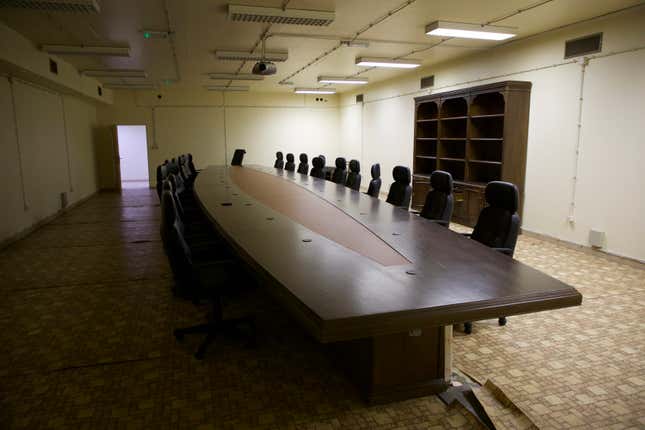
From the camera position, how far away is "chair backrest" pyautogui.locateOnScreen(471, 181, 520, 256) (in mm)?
3221

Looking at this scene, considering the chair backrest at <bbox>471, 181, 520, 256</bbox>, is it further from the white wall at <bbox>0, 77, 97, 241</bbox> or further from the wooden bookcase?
the white wall at <bbox>0, 77, 97, 241</bbox>

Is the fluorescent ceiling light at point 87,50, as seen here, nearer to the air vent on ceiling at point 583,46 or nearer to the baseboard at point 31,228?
the baseboard at point 31,228

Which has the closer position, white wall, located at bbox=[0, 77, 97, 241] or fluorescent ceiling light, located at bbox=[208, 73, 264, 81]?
white wall, located at bbox=[0, 77, 97, 241]

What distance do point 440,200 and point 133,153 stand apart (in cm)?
1321

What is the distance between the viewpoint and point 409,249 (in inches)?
103

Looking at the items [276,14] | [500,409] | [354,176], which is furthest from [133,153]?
[500,409]

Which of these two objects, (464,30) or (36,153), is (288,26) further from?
(36,153)

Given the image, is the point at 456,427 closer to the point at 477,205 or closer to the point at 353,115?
the point at 477,205

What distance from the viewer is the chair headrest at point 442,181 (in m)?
4.30

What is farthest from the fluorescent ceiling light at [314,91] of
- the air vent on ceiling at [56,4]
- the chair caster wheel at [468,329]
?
the chair caster wheel at [468,329]

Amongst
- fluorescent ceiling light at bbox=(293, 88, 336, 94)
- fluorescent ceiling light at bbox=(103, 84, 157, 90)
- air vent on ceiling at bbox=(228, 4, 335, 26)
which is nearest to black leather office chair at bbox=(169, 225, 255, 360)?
air vent on ceiling at bbox=(228, 4, 335, 26)

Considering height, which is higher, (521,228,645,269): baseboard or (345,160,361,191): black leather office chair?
(345,160,361,191): black leather office chair

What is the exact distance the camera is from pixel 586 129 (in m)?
5.61

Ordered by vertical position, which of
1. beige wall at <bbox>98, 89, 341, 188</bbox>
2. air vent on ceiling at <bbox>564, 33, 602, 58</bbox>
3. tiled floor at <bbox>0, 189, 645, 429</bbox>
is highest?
air vent on ceiling at <bbox>564, 33, 602, 58</bbox>
